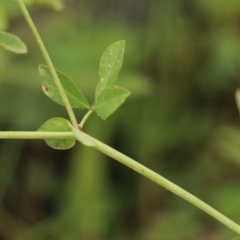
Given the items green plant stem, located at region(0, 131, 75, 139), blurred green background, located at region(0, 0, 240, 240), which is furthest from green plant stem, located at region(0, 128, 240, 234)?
blurred green background, located at region(0, 0, 240, 240)

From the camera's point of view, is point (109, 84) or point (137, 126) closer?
point (109, 84)

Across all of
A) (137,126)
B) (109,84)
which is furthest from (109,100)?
(137,126)

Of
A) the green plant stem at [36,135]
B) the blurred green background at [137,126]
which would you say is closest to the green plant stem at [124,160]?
the green plant stem at [36,135]

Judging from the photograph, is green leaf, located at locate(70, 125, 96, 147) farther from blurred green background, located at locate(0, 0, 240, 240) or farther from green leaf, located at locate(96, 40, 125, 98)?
blurred green background, located at locate(0, 0, 240, 240)

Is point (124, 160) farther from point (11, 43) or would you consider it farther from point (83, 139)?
point (11, 43)

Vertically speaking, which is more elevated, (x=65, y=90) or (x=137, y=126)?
(x=65, y=90)

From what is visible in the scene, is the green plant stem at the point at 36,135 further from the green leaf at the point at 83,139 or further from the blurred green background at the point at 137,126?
the blurred green background at the point at 137,126

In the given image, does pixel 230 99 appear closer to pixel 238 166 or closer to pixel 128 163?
pixel 238 166
